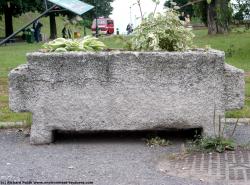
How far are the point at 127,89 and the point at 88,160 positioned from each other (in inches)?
38.3

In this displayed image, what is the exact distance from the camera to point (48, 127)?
22.1 feet

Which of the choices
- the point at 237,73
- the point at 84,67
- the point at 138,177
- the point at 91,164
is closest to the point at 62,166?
the point at 91,164

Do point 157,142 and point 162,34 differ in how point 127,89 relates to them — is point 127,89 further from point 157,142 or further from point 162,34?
point 162,34

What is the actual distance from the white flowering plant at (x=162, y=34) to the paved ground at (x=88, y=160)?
44.1 inches

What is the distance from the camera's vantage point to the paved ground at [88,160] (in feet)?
17.4

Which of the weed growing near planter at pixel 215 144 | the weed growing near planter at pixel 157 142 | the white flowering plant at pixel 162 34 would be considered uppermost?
the white flowering plant at pixel 162 34

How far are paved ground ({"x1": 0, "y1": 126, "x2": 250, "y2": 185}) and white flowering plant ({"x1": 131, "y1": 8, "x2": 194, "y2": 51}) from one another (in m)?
1.09

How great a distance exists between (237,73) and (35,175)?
253 centimetres

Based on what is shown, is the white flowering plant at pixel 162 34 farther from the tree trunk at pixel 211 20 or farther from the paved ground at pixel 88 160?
the tree trunk at pixel 211 20

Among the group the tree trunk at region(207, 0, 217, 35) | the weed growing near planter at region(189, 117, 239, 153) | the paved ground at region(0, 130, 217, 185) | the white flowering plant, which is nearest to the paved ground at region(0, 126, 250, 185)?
the paved ground at region(0, 130, 217, 185)

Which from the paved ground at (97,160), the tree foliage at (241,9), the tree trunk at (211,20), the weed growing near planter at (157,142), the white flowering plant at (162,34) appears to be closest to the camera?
the paved ground at (97,160)

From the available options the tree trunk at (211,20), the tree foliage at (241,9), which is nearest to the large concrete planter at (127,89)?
the tree foliage at (241,9)

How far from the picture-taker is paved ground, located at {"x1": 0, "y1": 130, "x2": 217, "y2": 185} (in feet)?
17.4

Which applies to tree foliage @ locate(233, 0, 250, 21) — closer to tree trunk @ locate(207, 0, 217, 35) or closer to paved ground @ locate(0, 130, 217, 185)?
paved ground @ locate(0, 130, 217, 185)
